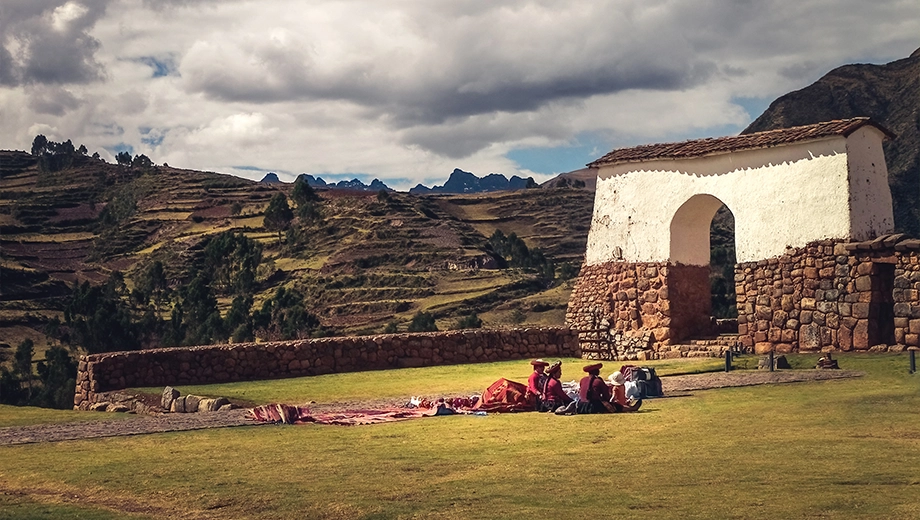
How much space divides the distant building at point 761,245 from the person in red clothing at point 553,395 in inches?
273

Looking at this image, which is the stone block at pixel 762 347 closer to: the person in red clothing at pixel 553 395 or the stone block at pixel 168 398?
the person in red clothing at pixel 553 395

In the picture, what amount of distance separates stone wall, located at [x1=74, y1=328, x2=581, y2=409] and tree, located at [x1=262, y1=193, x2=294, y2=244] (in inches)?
2135

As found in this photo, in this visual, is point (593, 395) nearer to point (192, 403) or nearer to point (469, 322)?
point (192, 403)

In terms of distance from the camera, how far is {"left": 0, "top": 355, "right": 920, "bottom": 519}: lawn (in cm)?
745

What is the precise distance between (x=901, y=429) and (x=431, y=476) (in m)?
4.41

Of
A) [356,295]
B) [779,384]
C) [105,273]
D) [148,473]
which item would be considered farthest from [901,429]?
[105,273]

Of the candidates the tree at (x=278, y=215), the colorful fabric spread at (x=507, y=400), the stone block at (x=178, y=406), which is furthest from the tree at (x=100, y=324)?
the colorful fabric spread at (x=507, y=400)

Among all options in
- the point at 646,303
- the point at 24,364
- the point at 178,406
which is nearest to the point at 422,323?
the point at 24,364

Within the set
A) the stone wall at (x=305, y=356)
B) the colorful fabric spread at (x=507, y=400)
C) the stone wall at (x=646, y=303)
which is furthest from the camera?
the stone wall at (x=646, y=303)

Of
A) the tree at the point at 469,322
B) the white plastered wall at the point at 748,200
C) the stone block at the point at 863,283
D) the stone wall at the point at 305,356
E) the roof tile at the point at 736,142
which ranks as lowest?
the stone wall at the point at 305,356

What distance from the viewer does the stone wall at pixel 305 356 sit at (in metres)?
17.9

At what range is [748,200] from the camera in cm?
1970

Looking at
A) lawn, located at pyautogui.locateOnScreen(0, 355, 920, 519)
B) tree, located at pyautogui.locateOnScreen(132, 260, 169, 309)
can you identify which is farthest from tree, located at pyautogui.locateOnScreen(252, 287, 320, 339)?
lawn, located at pyautogui.locateOnScreen(0, 355, 920, 519)

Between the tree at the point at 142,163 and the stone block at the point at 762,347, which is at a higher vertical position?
the tree at the point at 142,163
